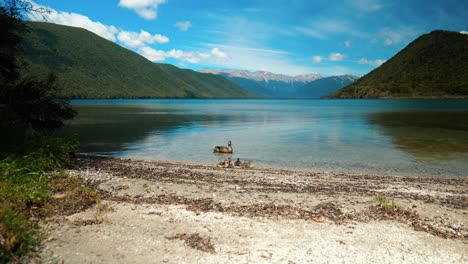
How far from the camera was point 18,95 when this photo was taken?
63.9 ft

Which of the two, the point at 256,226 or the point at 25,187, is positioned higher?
the point at 25,187

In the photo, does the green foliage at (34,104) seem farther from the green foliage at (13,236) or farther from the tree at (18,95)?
the green foliage at (13,236)

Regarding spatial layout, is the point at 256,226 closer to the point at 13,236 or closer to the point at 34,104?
the point at 13,236

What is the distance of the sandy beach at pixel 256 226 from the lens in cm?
Result: 770

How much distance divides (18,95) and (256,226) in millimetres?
17024

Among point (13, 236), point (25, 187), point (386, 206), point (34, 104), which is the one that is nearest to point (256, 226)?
point (386, 206)

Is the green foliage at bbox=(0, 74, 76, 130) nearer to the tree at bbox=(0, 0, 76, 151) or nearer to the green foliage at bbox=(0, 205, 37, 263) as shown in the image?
the tree at bbox=(0, 0, 76, 151)

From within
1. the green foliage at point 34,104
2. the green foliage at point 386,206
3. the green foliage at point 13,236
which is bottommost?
the green foliage at point 386,206

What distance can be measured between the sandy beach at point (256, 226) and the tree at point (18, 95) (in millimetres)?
6481

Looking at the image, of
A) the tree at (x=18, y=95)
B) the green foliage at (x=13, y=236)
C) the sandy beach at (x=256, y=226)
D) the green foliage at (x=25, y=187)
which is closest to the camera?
the green foliage at (x=13, y=236)

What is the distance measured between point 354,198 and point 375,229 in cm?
342

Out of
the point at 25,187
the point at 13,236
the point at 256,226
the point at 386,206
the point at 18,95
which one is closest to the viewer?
the point at 13,236

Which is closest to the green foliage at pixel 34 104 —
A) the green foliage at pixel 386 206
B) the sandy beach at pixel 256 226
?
the sandy beach at pixel 256 226

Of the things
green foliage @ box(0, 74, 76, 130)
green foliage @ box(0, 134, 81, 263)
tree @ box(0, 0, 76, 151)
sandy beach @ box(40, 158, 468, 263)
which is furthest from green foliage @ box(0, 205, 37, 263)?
green foliage @ box(0, 74, 76, 130)
